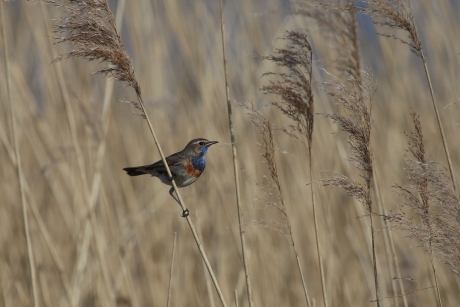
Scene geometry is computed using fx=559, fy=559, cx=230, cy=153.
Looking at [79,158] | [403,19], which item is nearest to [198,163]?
[79,158]

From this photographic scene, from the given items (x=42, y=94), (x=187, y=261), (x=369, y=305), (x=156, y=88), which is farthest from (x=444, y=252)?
(x=42, y=94)

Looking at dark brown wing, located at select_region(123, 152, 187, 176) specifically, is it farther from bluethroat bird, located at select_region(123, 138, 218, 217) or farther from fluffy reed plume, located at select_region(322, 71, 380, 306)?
fluffy reed plume, located at select_region(322, 71, 380, 306)

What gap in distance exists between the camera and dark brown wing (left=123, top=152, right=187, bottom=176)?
10.1 ft

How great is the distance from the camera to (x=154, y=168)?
3189mm

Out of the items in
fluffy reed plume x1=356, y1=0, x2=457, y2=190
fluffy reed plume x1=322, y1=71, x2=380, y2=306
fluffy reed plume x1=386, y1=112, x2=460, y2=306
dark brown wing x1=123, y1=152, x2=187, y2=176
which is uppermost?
fluffy reed plume x1=356, y1=0, x2=457, y2=190

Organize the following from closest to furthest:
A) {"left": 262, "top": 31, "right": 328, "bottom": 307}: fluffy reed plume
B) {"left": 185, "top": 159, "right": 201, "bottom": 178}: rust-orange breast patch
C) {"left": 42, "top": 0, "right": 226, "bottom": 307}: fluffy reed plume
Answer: {"left": 42, "top": 0, "right": 226, "bottom": 307}: fluffy reed plume → {"left": 262, "top": 31, "right": 328, "bottom": 307}: fluffy reed plume → {"left": 185, "top": 159, "right": 201, "bottom": 178}: rust-orange breast patch

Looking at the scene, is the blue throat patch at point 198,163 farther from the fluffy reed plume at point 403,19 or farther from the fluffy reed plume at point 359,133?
the fluffy reed plume at point 403,19

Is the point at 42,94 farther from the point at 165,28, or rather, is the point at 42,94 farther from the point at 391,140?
the point at 391,140

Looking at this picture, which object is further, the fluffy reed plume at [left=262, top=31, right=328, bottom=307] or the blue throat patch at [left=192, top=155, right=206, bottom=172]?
the blue throat patch at [left=192, top=155, right=206, bottom=172]

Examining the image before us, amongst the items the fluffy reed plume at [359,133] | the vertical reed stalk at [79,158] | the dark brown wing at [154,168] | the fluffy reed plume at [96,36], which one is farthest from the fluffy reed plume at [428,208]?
the vertical reed stalk at [79,158]

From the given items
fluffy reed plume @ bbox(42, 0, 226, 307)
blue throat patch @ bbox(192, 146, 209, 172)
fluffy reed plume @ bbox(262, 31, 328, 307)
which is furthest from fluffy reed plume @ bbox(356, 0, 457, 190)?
blue throat patch @ bbox(192, 146, 209, 172)

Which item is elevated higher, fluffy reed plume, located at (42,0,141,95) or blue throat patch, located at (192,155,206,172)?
fluffy reed plume, located at (42,0,141,95)

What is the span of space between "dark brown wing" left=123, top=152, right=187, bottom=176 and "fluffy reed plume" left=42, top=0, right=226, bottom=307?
1.03 meters

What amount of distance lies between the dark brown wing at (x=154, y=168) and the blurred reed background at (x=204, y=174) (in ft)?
1.13
